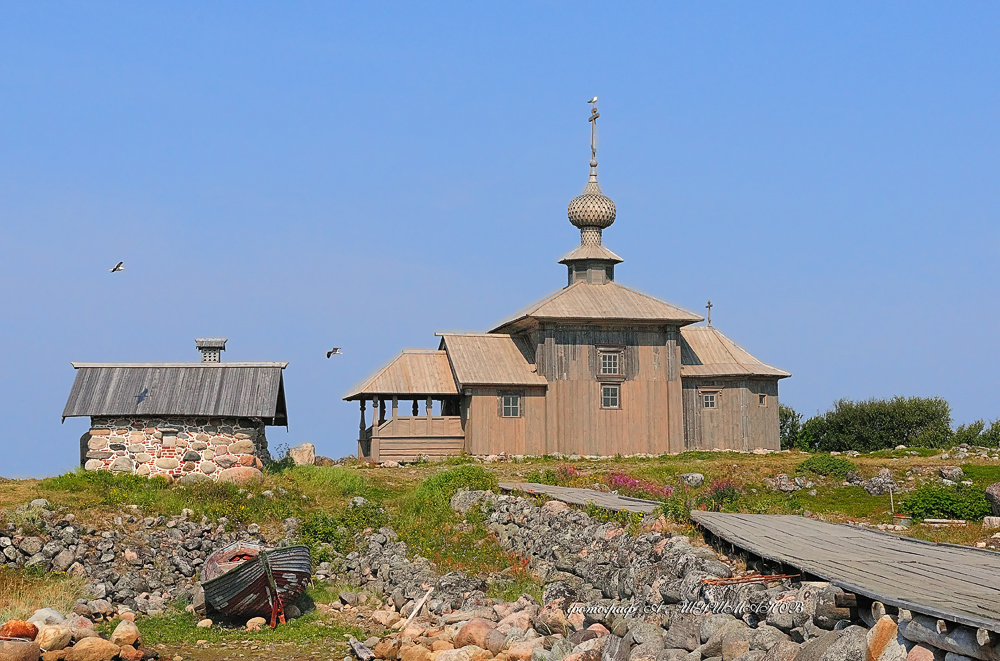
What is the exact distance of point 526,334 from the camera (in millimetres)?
37500

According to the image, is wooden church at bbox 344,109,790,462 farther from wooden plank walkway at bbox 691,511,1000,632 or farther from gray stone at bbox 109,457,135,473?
wooden plank walkway at bbox 691,511,1000,632

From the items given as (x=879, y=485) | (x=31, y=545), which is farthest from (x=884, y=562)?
(x=879, y=485)

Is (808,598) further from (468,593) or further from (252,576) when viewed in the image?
(252,576)

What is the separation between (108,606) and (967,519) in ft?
52.9

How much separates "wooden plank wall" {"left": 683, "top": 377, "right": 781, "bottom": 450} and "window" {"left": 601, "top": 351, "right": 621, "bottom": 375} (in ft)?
9.99

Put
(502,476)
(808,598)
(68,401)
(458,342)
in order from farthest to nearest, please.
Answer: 1. (458,342)
2. (502,476)
3. (68,401)
4. (808,598)

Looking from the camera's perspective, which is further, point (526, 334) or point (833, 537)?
point (526, 334)

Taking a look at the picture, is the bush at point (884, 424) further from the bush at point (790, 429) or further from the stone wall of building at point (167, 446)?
the stone wall of building at point (167, 446)

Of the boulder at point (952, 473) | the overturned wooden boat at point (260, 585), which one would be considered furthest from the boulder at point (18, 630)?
the boulder at point (952, 473)

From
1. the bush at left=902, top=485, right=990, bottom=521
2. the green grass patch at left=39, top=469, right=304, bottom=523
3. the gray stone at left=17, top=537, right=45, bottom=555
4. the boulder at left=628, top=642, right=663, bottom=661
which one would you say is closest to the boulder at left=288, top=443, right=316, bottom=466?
the green grass patch at left=39, top=469, right=304, bottom=523

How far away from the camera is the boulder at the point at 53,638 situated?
15.5m

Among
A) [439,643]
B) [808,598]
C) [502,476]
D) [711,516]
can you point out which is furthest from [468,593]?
[502,476]

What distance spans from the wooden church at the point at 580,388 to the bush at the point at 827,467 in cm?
772

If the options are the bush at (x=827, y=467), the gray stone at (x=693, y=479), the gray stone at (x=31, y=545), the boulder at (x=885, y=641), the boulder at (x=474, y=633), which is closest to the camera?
the boulder at (x=885, y=641)
